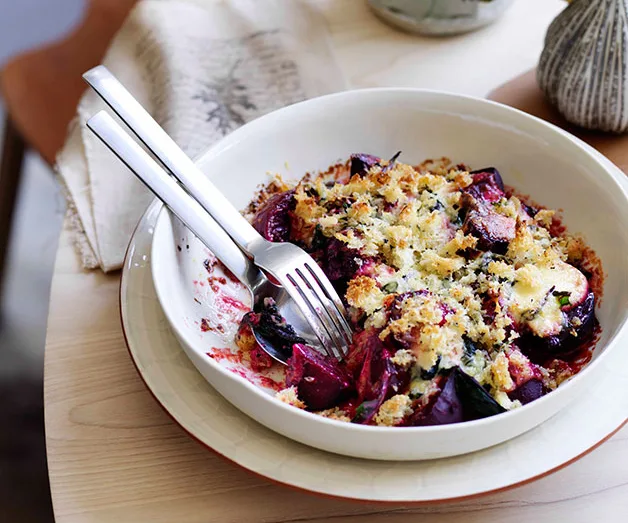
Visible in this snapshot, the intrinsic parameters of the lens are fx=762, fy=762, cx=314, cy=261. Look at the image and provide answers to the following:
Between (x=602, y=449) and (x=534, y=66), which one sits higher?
(x=534, y=66)

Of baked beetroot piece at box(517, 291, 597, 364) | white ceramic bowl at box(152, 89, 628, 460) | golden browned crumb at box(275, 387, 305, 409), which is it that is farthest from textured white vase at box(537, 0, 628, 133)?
golden browned crumb at box(275, 387, 305, 409)

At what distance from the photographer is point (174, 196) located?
1.08 m

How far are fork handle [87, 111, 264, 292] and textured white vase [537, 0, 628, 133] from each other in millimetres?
800

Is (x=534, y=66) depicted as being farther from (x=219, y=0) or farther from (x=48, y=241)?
(x=48, y=241)

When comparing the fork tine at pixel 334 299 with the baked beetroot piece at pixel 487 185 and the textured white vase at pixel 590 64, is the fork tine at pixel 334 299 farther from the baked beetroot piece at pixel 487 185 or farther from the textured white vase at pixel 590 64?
the textured white vase at pixel 590 64

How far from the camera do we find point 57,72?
2191 mm

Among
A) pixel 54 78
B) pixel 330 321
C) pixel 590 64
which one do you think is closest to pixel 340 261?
pixel 330 321

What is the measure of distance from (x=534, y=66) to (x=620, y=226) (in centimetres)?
72

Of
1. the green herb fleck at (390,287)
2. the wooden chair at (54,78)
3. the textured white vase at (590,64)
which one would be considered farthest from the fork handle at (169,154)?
the wooden chair at (54,78)

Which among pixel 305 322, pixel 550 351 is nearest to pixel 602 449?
pixel 550 351

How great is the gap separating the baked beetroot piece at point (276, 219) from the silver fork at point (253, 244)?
A: 6cm

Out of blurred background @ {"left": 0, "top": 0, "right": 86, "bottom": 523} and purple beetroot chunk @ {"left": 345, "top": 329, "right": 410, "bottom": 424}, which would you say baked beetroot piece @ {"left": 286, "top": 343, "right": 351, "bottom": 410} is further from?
blurred background @ {"left": 0, "top": 0, "right": 86, "bottom": 523}

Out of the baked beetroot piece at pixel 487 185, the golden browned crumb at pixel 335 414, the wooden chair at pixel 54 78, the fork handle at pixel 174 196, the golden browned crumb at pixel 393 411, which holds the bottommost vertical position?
the wooden chair at pixel 54 78

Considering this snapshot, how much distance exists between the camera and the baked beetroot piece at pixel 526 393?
987mm
